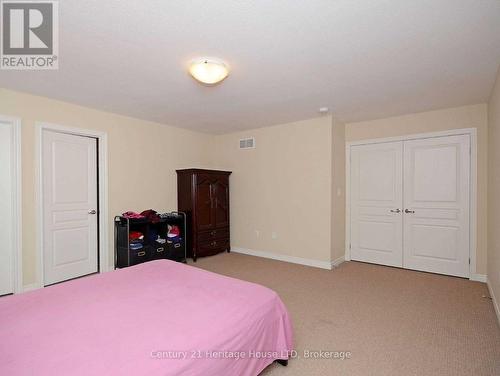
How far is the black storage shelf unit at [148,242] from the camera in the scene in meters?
3.86

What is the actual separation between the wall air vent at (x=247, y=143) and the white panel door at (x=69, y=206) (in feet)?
8.32

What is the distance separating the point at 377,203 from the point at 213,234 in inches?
115

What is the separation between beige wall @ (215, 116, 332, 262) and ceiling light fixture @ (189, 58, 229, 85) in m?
2.34

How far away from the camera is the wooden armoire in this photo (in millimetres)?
4691

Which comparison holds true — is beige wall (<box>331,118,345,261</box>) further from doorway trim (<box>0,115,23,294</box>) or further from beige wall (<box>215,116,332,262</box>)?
doorway trim (<box>0,115,23,294</box>)

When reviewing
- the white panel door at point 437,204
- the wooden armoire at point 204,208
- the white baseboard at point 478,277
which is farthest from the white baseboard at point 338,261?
the wooden armoire at point 204,208

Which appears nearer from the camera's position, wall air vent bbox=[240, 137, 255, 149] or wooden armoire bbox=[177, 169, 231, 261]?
wooden armoire bbox=[177, 169, 231, 261]

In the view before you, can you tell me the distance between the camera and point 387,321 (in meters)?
2.56

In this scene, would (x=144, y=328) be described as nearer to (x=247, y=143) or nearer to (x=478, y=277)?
(x=247, y=143)

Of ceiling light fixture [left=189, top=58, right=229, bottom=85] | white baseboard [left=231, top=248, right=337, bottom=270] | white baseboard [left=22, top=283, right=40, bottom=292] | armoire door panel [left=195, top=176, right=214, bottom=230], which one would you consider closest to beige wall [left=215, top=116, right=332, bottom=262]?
white baseboard [left=231, top=248, right=337, bottom=270]

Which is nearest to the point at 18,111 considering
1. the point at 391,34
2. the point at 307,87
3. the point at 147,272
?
the point at 147,272

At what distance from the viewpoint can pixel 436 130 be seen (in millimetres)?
3951

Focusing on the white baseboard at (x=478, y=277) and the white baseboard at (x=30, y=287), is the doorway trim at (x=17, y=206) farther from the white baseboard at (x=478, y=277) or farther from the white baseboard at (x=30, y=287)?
the white baseboard at (x=478, y=277)

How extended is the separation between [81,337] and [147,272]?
1.03 m
